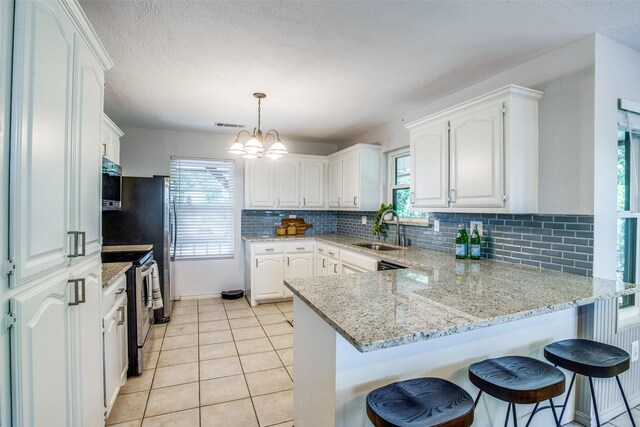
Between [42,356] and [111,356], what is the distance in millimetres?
1064

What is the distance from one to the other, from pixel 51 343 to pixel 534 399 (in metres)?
1.80

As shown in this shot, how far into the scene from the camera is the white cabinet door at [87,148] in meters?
1.31

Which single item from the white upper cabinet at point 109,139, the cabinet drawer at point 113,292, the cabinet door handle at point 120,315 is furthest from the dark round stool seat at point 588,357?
the white upper cabinet at point 109,139

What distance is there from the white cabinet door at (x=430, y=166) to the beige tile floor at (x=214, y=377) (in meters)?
1.83

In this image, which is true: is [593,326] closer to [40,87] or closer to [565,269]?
[565,269]

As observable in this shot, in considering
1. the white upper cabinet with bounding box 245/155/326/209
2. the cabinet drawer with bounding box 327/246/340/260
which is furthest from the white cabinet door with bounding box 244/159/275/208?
the cabinet drawer with bounding box 327/246/340/260

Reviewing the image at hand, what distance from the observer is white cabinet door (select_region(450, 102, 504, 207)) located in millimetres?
2201

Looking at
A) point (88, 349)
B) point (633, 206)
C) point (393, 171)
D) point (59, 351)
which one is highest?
point (393, 171)

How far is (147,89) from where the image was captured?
2.93m

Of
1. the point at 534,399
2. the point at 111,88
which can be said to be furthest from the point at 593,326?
the point at 111,88

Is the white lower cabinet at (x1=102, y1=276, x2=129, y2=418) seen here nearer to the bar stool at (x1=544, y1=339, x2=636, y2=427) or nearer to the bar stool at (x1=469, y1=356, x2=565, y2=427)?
the bar stool at (x1=469, y1=356, x2=565, y2=427)

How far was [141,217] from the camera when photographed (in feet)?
11.4

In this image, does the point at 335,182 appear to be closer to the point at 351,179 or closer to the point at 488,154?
the point at 351,179

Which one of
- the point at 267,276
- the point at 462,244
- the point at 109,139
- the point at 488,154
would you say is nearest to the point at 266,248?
the point at 267,276
